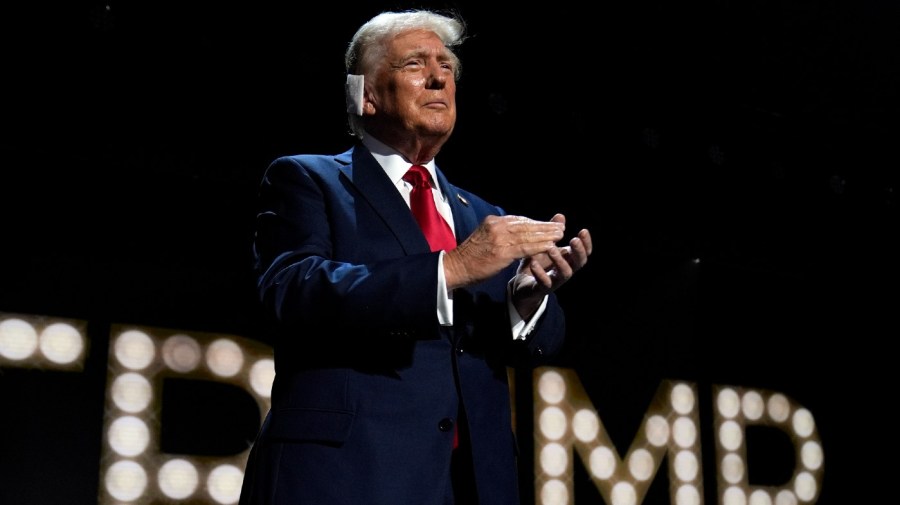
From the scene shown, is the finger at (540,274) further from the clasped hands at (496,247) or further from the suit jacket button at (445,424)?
the suit jacket button at (445,424)

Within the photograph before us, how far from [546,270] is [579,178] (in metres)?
2.31

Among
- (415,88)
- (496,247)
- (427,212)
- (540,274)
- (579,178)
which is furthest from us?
(579,178)

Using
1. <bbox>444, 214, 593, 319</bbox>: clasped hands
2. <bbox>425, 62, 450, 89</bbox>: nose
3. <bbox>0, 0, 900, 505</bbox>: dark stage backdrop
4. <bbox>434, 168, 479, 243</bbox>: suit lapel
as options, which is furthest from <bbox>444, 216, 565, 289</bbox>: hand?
<bbox>0, 0, 900, 505</bbox>: dark stage backdrop

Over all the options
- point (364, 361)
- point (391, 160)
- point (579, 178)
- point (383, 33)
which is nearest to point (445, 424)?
point (364, 361)

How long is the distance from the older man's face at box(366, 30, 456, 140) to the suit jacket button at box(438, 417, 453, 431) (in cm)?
51

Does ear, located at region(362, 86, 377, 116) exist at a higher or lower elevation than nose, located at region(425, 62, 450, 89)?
lower

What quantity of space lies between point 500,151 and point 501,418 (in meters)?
2.21

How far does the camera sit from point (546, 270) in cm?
160

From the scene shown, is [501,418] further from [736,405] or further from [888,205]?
[888,205]

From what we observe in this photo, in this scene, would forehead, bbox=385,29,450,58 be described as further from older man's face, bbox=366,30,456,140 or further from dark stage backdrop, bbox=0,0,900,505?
dark stage backdrop, bbox=0,0,900,505

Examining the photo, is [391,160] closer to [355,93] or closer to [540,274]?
[355,93]

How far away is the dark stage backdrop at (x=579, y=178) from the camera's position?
116 inches

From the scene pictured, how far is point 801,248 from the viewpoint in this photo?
442cm

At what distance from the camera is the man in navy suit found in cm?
141
